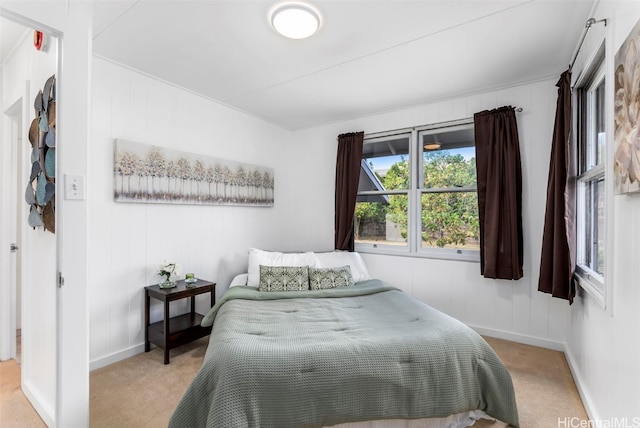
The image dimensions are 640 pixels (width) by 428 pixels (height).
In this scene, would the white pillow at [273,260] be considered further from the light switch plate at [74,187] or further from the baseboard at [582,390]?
the baseboard at [582,390]

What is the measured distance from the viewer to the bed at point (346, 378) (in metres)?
1.43

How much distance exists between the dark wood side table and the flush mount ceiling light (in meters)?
2.15

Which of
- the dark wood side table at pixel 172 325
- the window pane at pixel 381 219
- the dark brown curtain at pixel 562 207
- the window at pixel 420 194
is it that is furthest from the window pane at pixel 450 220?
the dark wood side table at pixel 172 325

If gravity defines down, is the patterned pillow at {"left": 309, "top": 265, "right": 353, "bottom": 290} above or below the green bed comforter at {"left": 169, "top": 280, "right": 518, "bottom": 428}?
above

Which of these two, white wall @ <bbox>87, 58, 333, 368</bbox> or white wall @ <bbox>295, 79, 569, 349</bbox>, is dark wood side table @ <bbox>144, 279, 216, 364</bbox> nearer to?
white wall @ <bbox>87, 58, 333, 368</bbox>

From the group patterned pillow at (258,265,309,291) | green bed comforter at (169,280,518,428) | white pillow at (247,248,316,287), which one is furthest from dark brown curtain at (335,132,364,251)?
green bed comforter at (169,280,518,428)

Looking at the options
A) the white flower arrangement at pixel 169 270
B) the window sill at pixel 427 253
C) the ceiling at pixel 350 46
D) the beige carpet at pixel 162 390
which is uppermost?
the ceiling at pixel 350 46

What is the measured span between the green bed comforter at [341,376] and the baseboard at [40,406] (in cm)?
91

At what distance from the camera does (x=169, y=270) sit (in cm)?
260

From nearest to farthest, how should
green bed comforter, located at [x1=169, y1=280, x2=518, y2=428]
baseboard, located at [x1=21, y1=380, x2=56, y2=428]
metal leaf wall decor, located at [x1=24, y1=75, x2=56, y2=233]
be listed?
green bed comforter, located at [x1=169, y1=280, x2=518, y2=428]
metal leaf wall decor, located at [x1=24, y1=75, x2=56, y2=233]
baseboard, located at [x1=21, y1=380, x2=56, y2=428]

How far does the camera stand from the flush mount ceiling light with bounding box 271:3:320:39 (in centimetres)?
176

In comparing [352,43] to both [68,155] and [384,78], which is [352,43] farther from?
[68,155]

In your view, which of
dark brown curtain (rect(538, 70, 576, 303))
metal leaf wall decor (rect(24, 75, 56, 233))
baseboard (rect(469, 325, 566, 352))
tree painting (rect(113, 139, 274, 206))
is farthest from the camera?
baseboard (rect(469, 325, 566, 352))

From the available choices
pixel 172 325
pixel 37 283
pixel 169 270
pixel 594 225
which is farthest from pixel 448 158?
pixel 37 283
